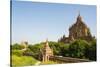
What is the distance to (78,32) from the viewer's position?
2.38 meters

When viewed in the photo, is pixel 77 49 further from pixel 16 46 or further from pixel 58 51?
pixel 16 46

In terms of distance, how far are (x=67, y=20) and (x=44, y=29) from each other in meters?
0.26

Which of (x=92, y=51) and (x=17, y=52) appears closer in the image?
(x=17, y=52)

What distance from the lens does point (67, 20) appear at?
2.33m

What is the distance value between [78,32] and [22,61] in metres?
0.66

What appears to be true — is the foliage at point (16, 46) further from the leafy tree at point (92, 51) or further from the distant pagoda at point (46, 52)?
the leafy tree at point (92, 51)

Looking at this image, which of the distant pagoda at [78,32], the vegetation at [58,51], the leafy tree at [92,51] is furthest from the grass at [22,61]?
the leafy tree at [92,51]

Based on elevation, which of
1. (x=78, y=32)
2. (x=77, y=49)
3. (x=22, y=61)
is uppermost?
(x=78, y=32)

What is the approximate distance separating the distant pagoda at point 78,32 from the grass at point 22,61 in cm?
35

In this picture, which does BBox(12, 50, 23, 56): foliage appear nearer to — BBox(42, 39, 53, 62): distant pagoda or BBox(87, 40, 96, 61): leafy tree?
BBox(42, 39, 53, 62): distant pagoda

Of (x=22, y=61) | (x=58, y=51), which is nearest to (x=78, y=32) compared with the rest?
(x=58, y=51)

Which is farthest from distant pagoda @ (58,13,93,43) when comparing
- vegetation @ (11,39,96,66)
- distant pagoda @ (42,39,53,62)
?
distant pagoda @ (42,39,53,62)
